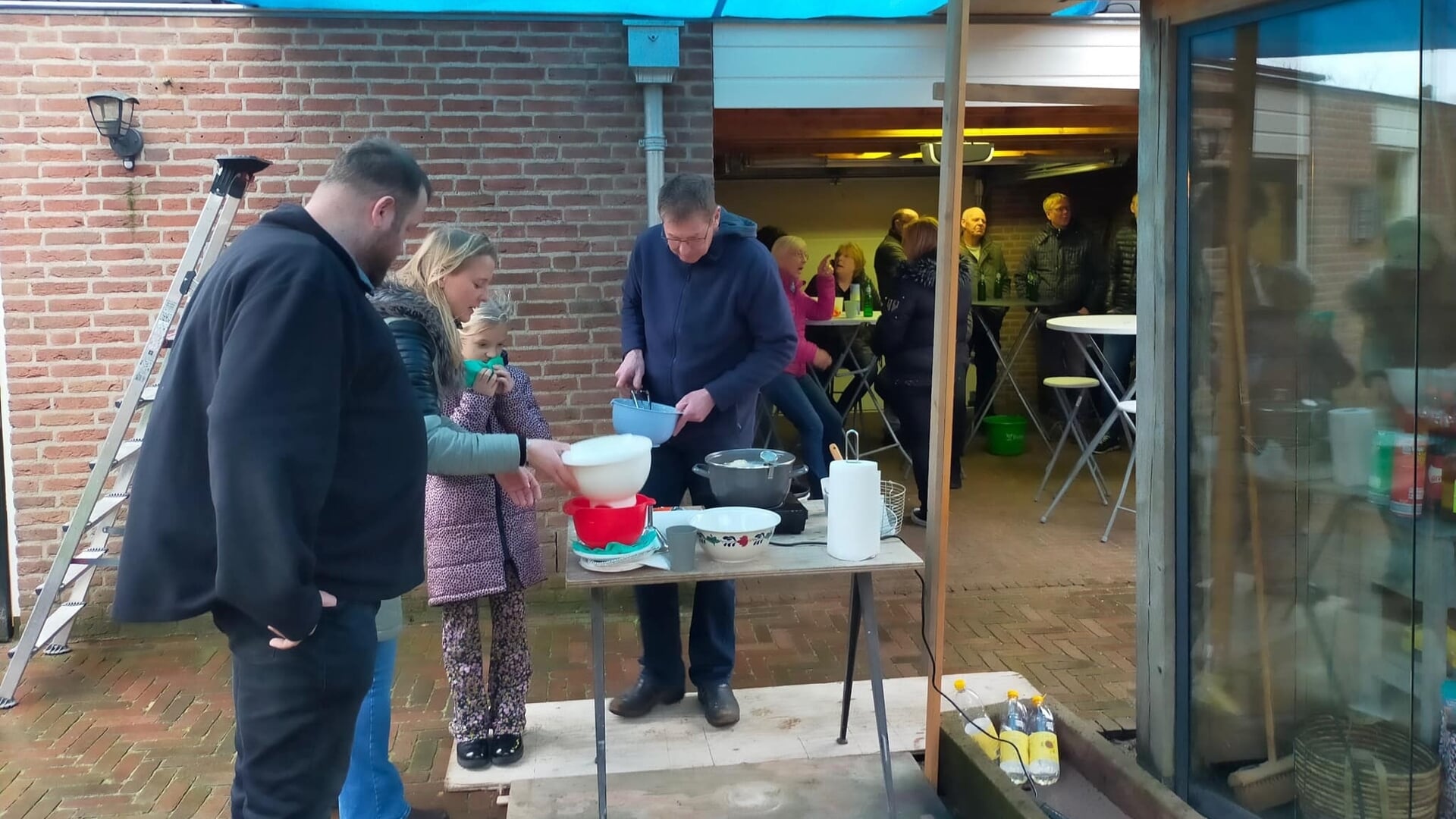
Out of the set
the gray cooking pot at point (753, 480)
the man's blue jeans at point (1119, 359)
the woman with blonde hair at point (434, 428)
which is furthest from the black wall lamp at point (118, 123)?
the man's blue jeans at point (1119, 359)

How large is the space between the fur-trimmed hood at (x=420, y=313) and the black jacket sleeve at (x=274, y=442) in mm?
768

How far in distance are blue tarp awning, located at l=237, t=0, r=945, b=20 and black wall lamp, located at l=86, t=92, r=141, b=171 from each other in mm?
677

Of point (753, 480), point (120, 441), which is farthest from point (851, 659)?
point (120, 441)

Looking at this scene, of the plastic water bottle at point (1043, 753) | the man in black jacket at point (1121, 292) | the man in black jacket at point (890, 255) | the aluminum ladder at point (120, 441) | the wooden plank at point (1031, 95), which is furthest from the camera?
the man in black jacket at point (1121, 292)

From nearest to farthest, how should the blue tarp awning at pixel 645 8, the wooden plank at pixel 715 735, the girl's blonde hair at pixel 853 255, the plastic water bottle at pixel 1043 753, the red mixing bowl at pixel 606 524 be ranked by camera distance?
the red mixing bowl at pixel 606 524
the plastic water bottle at pixel 1043 753
the wooden plank at pixel 715 735
the blue tarp awning at pixel 645 8
the girl's blonde hair at pixel 853 255

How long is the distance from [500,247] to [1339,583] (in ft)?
12.0

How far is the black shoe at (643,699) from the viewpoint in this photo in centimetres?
365

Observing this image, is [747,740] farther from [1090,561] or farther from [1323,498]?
[1090,561]

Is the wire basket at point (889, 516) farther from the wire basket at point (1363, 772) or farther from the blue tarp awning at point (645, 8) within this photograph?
the blue tarp awning at point (645, 8)

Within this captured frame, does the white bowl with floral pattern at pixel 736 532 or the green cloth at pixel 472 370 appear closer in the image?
the white bowl with floral pattern at pixel 736 532

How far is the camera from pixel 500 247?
503 centimetres

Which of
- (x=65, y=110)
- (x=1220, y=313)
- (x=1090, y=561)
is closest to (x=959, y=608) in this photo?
(x=1090, y=561)

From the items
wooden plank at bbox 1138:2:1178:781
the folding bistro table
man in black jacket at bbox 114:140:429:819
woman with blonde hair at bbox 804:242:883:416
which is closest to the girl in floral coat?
man in black jacket at bbox 114:140:429:819

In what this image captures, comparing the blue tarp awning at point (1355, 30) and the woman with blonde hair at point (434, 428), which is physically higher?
the blue tarp awning at point (1355, 30)
